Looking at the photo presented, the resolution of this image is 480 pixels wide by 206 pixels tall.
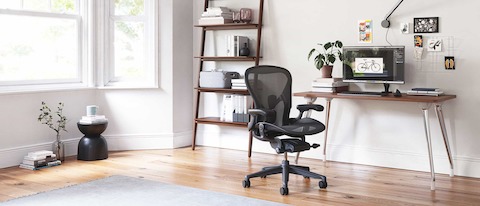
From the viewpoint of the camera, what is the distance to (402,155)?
523 cm

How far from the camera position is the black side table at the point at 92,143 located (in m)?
5.52

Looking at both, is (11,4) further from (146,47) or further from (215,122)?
(215,122)

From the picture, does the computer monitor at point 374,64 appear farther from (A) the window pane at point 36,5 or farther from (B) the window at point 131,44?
(A) the window pane at point 36,5

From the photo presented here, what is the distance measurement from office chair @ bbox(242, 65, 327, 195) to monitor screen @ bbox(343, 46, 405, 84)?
748 millimetres

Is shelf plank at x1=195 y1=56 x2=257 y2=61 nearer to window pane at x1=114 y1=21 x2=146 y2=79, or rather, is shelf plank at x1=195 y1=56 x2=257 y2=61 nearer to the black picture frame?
window pane at x1=114 y1=21 x2=146 y2=79

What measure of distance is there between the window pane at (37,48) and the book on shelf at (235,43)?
1.62m

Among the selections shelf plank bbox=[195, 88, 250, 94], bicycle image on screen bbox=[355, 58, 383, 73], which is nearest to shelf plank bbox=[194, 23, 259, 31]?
shelf plank bbox=[195, 88, 250, 94]

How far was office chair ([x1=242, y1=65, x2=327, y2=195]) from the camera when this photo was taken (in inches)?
171

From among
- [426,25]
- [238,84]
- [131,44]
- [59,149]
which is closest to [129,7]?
[131,44]

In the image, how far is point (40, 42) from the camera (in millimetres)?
A: 5590

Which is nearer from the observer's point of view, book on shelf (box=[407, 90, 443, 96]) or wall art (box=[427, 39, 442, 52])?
book on shelf (box=[407, 90, 443, 96])

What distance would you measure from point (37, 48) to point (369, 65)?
326cm

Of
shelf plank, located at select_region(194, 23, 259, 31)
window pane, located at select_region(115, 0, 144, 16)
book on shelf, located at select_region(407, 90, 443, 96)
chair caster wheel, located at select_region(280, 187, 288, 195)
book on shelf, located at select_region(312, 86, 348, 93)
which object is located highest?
window pane, located at select_region(115, 0, 144, 16)

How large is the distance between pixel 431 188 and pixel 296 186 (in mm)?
1079
